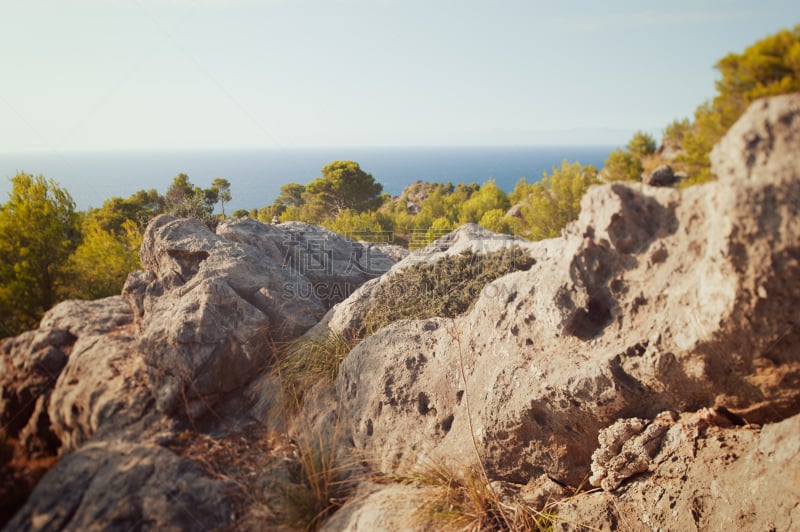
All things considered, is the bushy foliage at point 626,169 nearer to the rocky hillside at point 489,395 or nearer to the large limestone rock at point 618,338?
the rocky hillside at point 489,395

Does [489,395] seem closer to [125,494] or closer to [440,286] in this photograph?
[440,286]

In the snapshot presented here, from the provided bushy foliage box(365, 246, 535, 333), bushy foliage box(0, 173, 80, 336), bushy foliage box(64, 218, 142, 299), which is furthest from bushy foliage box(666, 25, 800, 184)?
bushy foliage box(64, 218, 142, 299)

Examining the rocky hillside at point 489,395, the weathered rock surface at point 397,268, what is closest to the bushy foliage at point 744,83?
the rocky hillside at point 489,395

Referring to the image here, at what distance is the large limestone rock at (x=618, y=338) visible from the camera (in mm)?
2582

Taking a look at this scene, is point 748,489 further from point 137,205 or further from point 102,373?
point 137,205

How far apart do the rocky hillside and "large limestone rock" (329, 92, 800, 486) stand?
16mm

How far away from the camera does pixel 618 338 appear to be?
3.62m

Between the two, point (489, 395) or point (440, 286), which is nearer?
point (489, 395)

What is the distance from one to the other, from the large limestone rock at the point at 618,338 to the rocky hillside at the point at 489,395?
2 centimetres

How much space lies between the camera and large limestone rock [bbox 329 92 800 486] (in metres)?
2.58

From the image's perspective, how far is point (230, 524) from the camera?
12.5 ft

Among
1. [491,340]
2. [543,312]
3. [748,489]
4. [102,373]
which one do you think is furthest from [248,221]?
[748,489]

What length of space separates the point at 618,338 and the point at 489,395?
134 centimetres

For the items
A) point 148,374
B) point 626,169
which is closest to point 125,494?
point 148,374
